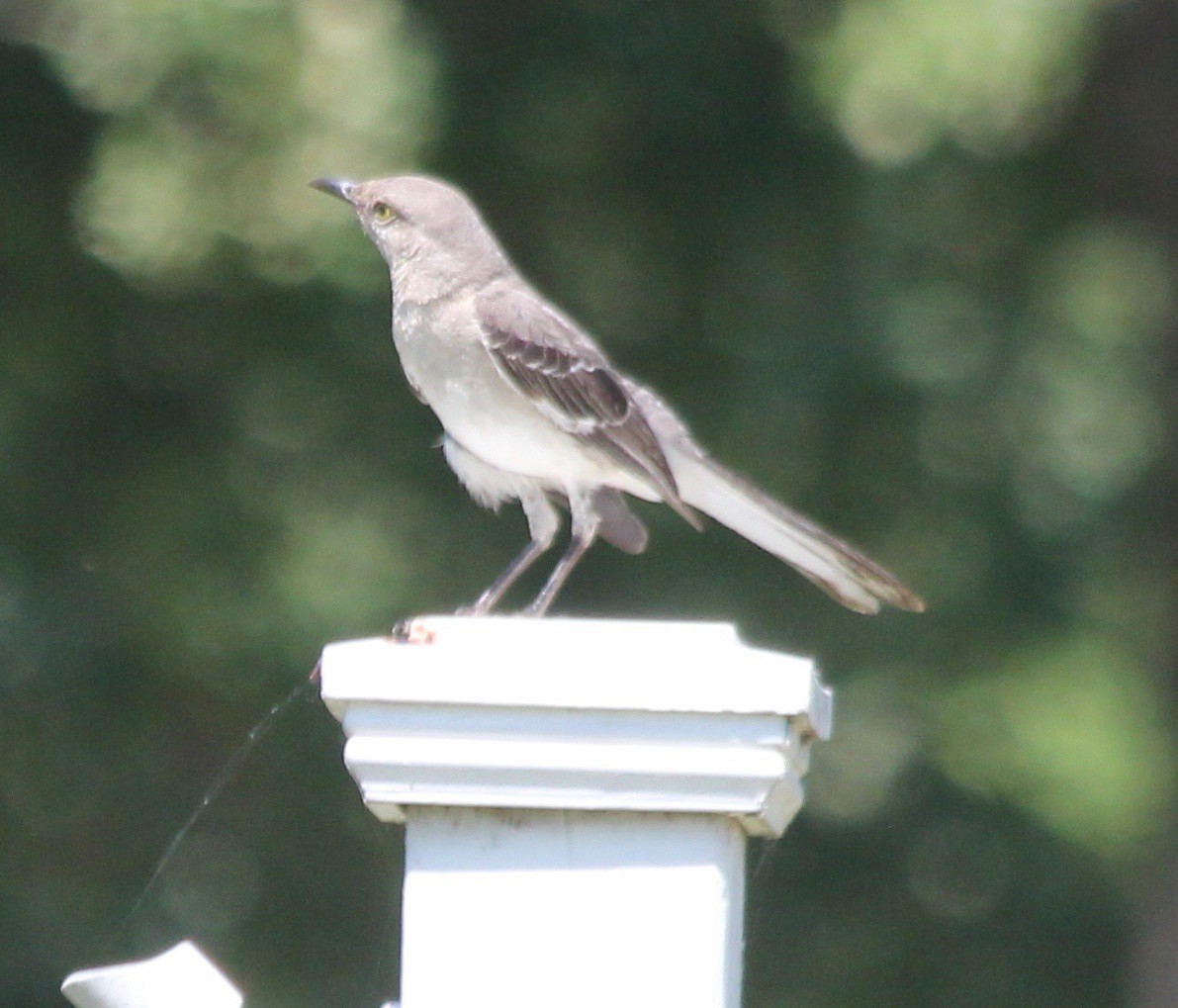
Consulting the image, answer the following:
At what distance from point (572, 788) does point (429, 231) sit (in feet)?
6.26

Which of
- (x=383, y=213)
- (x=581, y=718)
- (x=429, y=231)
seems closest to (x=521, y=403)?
(x=429, y=231)

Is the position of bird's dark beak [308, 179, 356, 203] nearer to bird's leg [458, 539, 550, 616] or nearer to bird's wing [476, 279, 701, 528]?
bird's wing [476, 279, 701, 528]

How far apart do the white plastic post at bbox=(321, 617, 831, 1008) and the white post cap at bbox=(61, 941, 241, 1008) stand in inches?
7.9

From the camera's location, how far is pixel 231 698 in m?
6.73

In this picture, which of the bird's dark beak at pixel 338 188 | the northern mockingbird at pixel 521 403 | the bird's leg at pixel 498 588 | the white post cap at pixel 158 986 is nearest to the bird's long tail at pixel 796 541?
the northern mockingbird at pixel 521 403

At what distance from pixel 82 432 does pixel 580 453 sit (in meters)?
3.79

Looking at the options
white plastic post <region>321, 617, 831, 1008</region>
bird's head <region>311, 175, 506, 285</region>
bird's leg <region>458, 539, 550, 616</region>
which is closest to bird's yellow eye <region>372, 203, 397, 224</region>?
bird's head <region>311, 175, 506, 285</region>

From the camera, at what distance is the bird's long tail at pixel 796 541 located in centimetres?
279

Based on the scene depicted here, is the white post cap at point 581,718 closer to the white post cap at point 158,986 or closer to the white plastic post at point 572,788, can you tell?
the white plastic post at point 572,788

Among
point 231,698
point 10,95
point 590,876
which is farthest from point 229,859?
point 590,876

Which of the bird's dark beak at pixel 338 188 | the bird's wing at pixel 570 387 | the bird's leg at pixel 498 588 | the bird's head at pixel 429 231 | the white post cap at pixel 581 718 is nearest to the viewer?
the white post cap at pixel 581 718

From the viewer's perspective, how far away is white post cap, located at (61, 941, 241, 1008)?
6.22 feet

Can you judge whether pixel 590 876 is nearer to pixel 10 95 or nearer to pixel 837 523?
pixel 837 523

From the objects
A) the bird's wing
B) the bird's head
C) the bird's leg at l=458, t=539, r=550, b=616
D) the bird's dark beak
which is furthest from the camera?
the bird's dark beak
